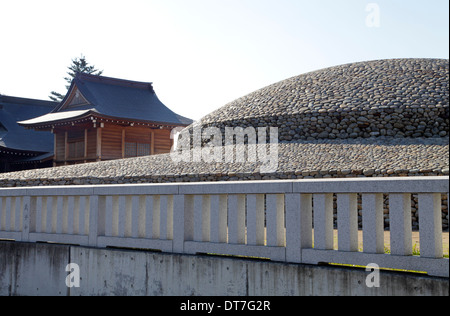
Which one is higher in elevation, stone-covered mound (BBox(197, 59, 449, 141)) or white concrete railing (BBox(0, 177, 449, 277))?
stone-covered mound (BBox(197, 59, 449, 141))

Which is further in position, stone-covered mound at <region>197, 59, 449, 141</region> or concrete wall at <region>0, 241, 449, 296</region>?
stone-covered mound at <region>197, 59, 449, 141</region>

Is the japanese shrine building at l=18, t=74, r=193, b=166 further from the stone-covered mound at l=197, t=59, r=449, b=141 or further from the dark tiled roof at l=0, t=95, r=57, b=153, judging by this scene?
the stone-covered mound at l=197, t=59, r=449, b=141

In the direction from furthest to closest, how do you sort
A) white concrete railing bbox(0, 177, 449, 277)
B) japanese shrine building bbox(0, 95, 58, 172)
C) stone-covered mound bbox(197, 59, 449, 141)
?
1. japanese shrine building bbox(0, 95, 58, 172)
2. stone-covered mound bbox(197, 59, 449, 141)
3. white concrete railing bbox(0, 177, 449, 277)

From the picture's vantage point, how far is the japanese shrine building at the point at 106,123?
23734mm

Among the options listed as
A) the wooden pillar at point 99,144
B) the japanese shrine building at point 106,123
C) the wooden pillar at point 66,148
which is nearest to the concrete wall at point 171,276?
the wooden pillar at point 99,144

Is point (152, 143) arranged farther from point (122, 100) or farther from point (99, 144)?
point (122, 100)

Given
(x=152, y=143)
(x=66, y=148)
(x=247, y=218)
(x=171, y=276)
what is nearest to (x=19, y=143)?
(x=66, y=148)

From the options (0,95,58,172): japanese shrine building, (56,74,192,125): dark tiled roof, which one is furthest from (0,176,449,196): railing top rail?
(0,95,58,172): japanese shrine building

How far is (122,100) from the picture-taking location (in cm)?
2795

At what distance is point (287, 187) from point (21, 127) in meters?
28.6

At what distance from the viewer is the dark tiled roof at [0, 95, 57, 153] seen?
27500 millimetres

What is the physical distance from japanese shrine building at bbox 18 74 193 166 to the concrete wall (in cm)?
1649
